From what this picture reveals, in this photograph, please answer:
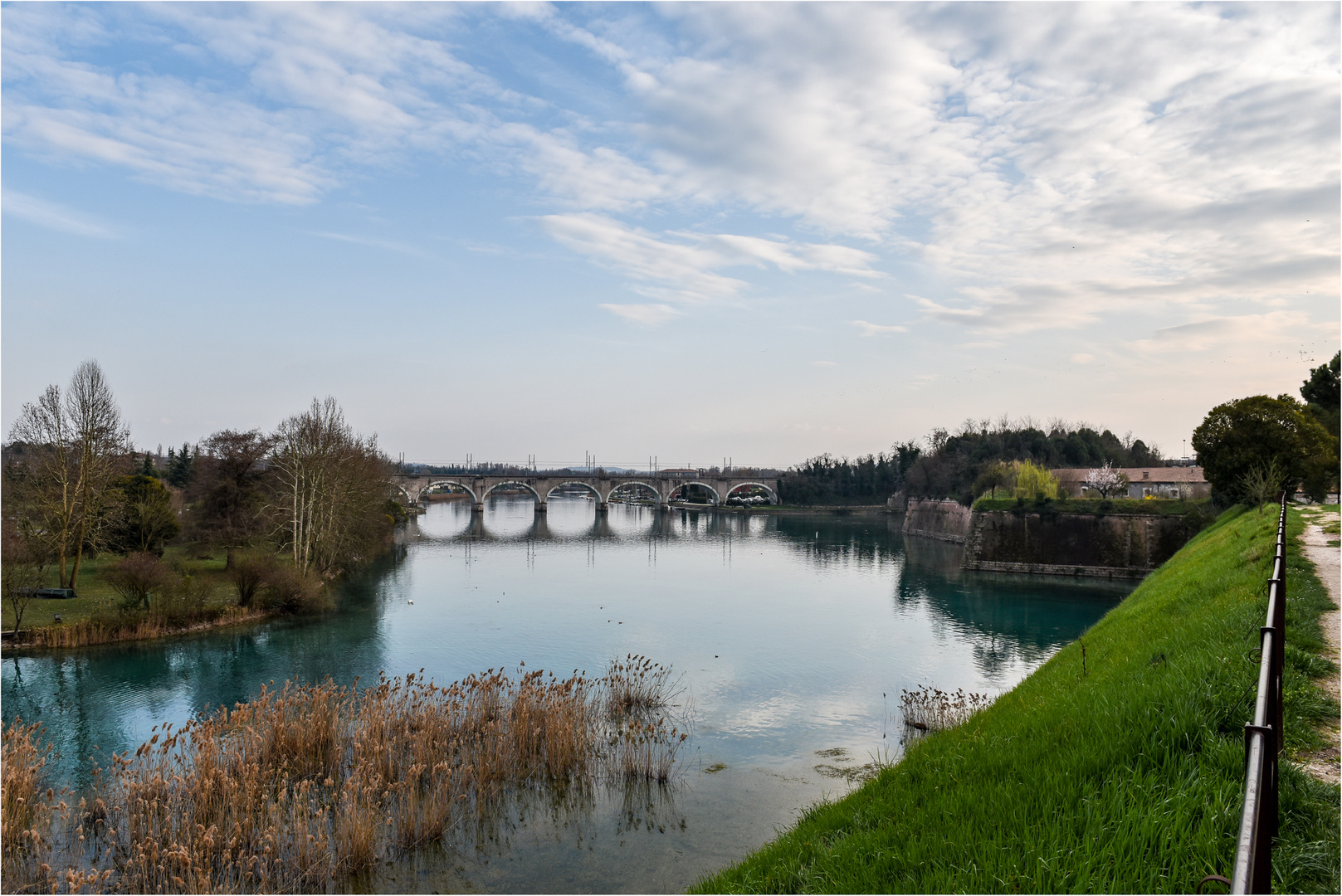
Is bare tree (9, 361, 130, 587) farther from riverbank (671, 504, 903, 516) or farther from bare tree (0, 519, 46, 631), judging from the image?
riverbank (671, 504, 903, 516)

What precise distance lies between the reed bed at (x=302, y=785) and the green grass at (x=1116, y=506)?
41801mm

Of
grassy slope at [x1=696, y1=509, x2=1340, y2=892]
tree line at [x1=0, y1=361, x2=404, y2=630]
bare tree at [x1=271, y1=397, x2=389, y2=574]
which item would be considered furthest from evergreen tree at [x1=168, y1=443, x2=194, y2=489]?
grassy slope at [x1=696, y1=509, x2=1340, y2=892]

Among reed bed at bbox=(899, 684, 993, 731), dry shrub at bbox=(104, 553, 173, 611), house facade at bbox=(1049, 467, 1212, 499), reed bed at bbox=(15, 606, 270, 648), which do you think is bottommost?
reed bed at bbox=(899, 684, 993, 731)

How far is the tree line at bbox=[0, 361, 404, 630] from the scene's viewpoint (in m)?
29.4

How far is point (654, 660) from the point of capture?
24.7 metres

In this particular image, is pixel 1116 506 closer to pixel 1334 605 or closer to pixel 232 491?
pixel 1334 605

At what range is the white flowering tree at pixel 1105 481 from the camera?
210 ft

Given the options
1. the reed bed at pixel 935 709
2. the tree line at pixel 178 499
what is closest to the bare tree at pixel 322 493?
the tree line at pixel 178 499

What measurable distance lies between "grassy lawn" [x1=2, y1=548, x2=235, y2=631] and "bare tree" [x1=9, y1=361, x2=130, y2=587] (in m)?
1.01

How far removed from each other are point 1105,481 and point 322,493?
64155 millimetres

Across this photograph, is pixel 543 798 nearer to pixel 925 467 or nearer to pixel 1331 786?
pixel 1331 786

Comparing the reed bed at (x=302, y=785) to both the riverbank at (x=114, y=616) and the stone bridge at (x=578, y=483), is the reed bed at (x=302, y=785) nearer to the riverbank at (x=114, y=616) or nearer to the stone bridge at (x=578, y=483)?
the riverbank at (x=114, y=616)

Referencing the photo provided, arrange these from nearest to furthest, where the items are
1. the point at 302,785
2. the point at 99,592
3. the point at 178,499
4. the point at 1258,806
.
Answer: the point at 1258,806
the point at 302,785
the point at 99,592
the point at 178,499

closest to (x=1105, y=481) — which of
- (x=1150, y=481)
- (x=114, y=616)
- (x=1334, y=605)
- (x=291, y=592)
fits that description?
(x=1150, y=481)
